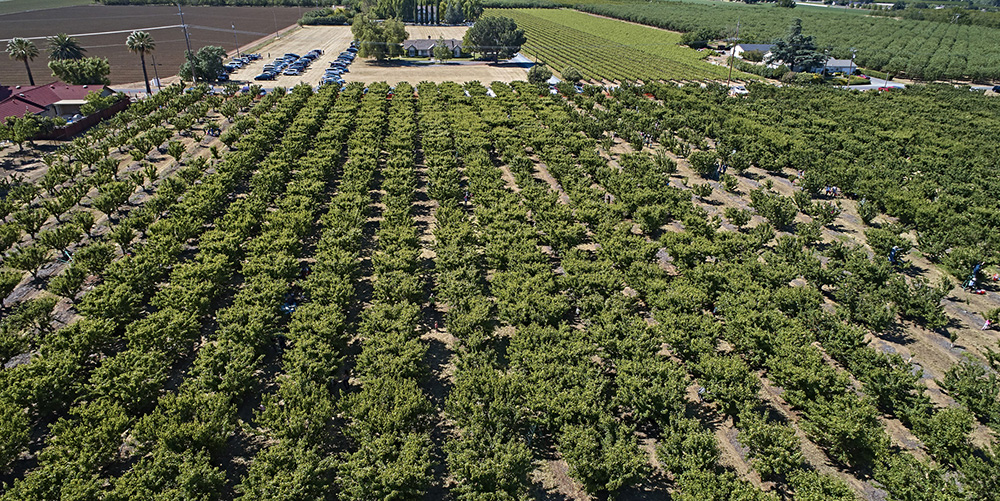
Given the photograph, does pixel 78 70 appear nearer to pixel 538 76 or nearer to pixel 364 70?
pixel 364 70

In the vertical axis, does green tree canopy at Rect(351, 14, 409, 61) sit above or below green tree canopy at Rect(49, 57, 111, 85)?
above

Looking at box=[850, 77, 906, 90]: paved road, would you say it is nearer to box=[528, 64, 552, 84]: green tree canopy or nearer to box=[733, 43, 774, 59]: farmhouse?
box=[733, 43, 774, 59]: farmhouse

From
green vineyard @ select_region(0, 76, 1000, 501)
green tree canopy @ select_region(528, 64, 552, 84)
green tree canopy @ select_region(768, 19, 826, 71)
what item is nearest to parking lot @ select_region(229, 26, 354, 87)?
green tree canopy @ select_region(528, 64, 552, 84)

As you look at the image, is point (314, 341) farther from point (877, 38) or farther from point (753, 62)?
point (877, 38)

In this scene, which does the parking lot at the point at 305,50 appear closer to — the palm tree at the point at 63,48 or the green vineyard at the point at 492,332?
the palm tree at the point at 63,48

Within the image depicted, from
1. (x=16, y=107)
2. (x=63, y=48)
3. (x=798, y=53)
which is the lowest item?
(x=16, y=107)

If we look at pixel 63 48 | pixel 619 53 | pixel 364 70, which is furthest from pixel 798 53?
pixel 63 48
